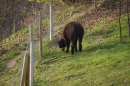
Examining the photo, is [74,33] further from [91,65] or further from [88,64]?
[91,65]

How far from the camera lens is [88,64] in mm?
11453

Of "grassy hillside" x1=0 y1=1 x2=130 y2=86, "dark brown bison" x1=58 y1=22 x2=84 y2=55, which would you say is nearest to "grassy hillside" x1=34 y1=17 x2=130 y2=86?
"grassy hillside" x1=0 y1=1 x2=130 y2=86

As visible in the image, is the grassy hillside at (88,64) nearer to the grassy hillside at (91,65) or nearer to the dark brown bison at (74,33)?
the grassy hillside at (91,65)

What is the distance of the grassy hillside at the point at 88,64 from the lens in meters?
9.73

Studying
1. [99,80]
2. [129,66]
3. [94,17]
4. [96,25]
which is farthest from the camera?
[94,17]

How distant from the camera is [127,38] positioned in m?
14.5

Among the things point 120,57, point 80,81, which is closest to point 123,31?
point 120,57

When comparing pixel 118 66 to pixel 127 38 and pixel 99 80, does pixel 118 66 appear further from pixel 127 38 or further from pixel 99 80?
pixel 127 38

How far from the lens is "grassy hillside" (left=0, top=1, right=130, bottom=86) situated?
31.9 feet

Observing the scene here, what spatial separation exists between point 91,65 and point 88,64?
0.72 ft

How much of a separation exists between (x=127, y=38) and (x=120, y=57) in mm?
3341

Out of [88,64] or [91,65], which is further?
[88,64]

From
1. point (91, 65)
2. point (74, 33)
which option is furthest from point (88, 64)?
point (74, 33)

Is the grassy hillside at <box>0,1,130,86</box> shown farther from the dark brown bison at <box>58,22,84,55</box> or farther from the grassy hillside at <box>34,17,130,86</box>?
the dark brown bison at <box>58,22,84,55</box>
